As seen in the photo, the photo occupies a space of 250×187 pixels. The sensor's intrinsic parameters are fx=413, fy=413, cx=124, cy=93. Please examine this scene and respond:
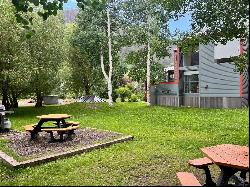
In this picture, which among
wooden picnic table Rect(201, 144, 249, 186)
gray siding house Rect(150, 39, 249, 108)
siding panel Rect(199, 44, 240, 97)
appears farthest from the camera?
siding panel Rect(199, 44, 240, 97)

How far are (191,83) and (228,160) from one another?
30954mm

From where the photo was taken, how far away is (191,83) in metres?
37.4

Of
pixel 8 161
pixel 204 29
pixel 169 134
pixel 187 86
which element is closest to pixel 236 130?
pixel 169 134

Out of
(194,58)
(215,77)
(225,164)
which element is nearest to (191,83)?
(194,58)

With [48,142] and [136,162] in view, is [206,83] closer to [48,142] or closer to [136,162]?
[48,142]

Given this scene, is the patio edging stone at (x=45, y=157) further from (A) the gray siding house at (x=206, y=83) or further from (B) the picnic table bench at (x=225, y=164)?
(A) the gray siding house at (x=206, y=83)

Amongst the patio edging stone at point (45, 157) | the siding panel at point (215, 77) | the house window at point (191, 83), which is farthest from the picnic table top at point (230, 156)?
the house window at point (191, 83)

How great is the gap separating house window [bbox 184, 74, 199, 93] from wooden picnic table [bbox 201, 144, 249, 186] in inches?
1148

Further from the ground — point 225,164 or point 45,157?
point 225,164

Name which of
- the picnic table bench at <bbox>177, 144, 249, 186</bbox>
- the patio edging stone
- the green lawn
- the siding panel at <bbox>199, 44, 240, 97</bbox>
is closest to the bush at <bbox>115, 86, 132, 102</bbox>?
the siding panel at <bbox>199, 44, 240, 97</bbox>

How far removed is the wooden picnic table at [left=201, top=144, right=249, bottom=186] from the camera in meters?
6.51

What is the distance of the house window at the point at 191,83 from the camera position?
3688 centimetres

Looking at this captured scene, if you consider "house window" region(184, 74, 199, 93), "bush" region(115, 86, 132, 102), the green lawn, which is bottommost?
the green lawn

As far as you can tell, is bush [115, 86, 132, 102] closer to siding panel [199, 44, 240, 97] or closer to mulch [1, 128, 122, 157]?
siding panel [199, 44, 240, 97]
